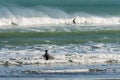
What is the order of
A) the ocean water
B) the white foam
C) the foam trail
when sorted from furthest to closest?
the foam trail, the white foam, the ocean water

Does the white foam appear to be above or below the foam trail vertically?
below

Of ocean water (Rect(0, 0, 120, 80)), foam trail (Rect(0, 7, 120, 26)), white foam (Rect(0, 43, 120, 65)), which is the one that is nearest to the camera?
ocean water (Rect(0, 0, 120, 80))

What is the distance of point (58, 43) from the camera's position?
23.8m

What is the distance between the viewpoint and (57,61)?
17.8 metres

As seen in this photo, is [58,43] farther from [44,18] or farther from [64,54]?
[44,18]

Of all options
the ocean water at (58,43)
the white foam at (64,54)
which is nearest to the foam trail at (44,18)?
the ocean water at (58,43)

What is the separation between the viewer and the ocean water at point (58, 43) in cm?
1538

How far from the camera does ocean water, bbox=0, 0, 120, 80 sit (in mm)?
15383

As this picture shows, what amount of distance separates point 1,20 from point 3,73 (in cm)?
2140

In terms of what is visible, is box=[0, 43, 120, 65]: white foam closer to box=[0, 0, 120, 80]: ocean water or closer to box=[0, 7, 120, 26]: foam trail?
box=[0, 0, 120, 80]: ocean water

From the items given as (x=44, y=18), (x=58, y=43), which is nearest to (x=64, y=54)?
(x=58, y=43)

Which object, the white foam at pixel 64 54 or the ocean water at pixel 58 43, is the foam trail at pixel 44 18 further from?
the white foam at pixel 64 54

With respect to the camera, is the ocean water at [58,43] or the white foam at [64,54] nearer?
the ocean water at [58,43]

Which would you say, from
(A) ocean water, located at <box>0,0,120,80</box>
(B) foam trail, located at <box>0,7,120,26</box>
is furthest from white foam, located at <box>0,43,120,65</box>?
(B) foam trail, located at <box>0,7,120,26</box>
